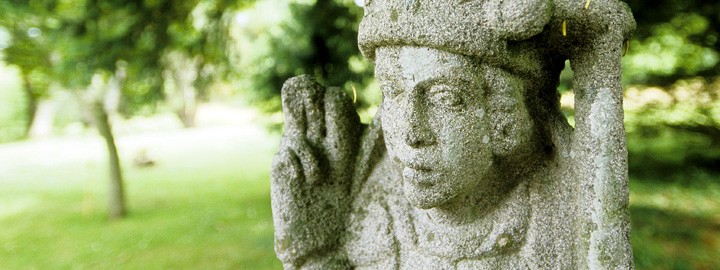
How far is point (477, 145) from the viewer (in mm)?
1330

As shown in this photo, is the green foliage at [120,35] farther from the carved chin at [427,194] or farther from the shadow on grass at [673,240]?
the shadow on grass at [673,240]

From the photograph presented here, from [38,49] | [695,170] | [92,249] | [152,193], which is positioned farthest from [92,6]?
[695,170]

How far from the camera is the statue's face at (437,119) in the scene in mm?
1282

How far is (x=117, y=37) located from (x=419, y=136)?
3165 mm

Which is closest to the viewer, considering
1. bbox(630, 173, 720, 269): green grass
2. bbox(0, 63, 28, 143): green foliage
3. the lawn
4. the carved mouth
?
the carved mouth

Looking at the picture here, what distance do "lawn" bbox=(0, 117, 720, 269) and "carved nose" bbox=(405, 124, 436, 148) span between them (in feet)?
12.5

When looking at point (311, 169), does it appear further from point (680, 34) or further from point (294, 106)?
point (680, 34)

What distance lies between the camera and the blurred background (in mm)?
4090

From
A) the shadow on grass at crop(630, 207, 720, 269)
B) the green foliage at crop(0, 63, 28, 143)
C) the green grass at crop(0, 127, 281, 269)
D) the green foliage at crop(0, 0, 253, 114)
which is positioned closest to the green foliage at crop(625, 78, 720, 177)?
the shadow on grass at crop(630, 207, 720, 269)

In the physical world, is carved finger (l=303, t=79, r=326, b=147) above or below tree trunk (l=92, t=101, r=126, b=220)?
above

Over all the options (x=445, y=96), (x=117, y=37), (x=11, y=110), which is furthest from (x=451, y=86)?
(x=11, y=110)

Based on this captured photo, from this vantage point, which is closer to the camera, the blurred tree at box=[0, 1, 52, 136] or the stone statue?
the stone statue

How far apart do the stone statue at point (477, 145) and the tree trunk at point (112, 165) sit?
19.5ft

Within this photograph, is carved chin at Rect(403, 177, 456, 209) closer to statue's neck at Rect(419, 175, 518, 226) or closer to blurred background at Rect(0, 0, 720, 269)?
statue's neck at Rect(419, 175, 518, 226)
